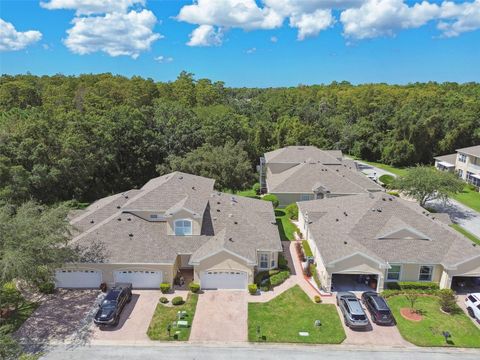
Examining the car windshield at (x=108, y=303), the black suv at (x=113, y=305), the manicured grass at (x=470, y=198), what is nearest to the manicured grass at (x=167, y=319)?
the black suv at (x=113, y=305)

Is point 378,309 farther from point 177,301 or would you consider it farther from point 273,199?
point 273,199

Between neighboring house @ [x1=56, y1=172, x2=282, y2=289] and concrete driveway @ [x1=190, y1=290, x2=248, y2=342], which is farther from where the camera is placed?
neighboring house @ [x1=56, y1=172, x2=282, y2=289]

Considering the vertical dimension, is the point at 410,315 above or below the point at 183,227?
below

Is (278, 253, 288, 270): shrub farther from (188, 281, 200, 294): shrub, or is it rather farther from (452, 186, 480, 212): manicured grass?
(452, 186, 480, 212): manicured grass

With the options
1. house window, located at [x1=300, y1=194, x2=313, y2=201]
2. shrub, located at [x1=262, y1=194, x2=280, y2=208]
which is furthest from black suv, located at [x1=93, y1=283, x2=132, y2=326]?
house window, located at [x1=300, y1=194, x2=313, y2=201]

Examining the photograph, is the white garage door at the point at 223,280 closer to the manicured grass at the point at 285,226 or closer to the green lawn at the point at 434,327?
the manicured grass at the point at 285,226

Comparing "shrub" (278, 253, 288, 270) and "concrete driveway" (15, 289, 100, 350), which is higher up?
"shrub" (278, 253, 288, 270)

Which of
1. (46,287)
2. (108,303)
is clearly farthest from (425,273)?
(46,287)
